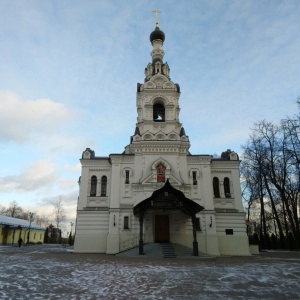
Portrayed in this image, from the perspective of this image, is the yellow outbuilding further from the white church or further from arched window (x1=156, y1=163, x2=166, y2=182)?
arched window (x1=156, y1=163, x2=166, y2=182)

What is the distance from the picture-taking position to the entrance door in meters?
22.5

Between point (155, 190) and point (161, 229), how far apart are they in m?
3.54

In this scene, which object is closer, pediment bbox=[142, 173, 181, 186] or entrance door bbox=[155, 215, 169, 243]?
entrance door bbox=[155, 215, 169, 243]

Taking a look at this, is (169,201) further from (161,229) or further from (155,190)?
(161,229)

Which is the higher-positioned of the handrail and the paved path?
the handrail

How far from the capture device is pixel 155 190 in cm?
2161

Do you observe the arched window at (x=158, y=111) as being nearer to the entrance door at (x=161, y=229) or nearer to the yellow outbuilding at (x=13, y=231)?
the entrance door at (x=161, y=229)

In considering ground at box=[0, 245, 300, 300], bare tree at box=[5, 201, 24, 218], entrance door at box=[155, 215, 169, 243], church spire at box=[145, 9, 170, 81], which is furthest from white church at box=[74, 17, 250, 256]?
bare tree at box=[5, 201, 24, 218]

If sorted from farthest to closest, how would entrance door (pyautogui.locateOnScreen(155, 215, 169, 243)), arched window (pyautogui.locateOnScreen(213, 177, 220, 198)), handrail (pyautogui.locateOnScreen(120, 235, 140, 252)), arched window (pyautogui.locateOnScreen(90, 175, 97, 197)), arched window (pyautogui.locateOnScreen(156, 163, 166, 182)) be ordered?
arched window (pyautogui.locateOnScreen(213, 177, 220, 198))
arched window (pyautogui.locateOnScreen(90, 175, 97, 197))
arched window (pyautogui.locateOnScreen(156, 163, 166, 182))
entrance door (pyautogui.locateOnScreen(155, 215, 169, 243))
handrail (pyautogui.locateOnScreen(120, 235, 140, 252))

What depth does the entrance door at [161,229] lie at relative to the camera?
22.5 metres

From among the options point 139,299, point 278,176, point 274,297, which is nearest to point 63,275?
point 139,299

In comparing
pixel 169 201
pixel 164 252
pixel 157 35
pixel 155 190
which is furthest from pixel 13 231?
pixel 157 35

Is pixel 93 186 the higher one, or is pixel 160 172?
pixel 160 172

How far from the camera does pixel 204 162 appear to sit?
2506cm
